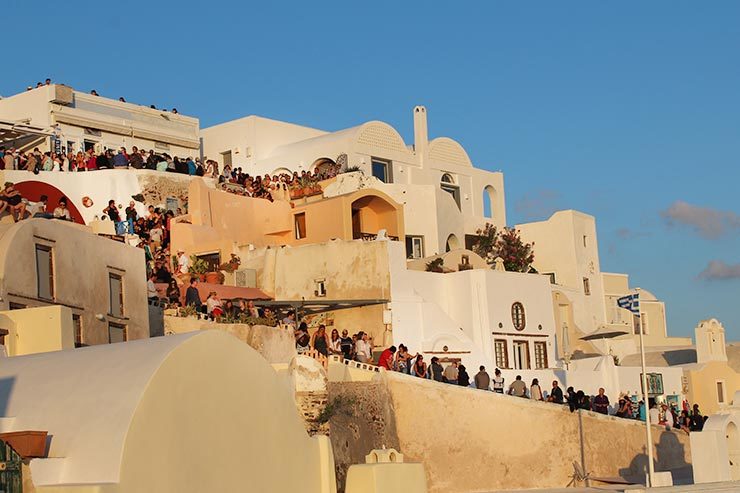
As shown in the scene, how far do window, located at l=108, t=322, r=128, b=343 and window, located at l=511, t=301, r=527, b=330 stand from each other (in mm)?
17548

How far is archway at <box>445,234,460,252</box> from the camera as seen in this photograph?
4762cm

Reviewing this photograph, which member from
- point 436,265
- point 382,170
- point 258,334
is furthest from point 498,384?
point 382,170

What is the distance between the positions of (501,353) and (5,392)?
27.8 metres

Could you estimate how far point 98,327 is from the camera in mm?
24547

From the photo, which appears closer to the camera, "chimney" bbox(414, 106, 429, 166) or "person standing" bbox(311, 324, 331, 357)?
"person standing" bbox(311, 324, 331, 357)

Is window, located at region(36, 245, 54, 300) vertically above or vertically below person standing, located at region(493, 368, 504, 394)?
above

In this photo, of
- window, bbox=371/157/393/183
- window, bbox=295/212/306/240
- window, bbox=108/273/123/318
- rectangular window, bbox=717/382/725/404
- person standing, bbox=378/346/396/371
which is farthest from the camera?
window, bbox=371/157/393/183

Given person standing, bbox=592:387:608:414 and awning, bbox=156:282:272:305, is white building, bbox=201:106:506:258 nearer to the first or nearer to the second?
awning, bbox=156:282:272:305

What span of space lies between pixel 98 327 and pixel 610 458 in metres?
14.3

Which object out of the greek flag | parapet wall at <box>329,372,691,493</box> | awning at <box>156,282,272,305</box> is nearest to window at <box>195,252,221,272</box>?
awning at <box>156,282,272,305</box>

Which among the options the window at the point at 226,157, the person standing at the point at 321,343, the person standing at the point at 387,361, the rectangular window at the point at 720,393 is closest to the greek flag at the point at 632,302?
the person standing at the point at 387,361

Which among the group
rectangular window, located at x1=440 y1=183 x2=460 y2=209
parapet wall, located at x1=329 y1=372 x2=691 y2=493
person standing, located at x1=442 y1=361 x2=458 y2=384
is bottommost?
parapet wall, located at x1=329 y1=372 x2=691 y2=493

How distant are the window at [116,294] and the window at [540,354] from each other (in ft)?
60.4

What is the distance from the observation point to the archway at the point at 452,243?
156ft
